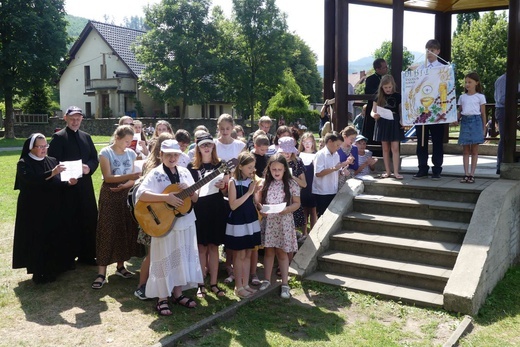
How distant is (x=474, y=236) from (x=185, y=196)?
3.47 m

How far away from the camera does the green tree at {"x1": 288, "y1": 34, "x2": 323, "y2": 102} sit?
63809 mm

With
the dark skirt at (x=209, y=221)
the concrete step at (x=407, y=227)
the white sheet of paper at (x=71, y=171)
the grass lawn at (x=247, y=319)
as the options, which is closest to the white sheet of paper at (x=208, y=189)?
the dark skirt at (x=209, y=221)

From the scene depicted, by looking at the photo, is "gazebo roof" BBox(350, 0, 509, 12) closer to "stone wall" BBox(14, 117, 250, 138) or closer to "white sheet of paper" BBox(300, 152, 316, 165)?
"white sheet of paper" BBox(300, 152, 316, 165)

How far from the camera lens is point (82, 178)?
22.2 feet

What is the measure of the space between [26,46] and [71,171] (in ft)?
109

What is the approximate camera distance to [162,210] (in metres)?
5.33

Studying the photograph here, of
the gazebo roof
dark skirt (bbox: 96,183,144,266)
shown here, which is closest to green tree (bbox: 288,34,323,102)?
the gazebo roof

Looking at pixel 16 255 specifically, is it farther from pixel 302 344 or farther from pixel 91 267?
pixel 302 344

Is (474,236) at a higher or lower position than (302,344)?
higher

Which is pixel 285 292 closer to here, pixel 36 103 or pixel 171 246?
pixel 171 246

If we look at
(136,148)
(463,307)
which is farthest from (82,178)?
(463,307)

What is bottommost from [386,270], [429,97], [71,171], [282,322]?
[282,322]

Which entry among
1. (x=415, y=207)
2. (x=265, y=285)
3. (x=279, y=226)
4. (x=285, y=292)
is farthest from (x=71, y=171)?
(x=415, y=207)

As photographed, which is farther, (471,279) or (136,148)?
(136,148)
